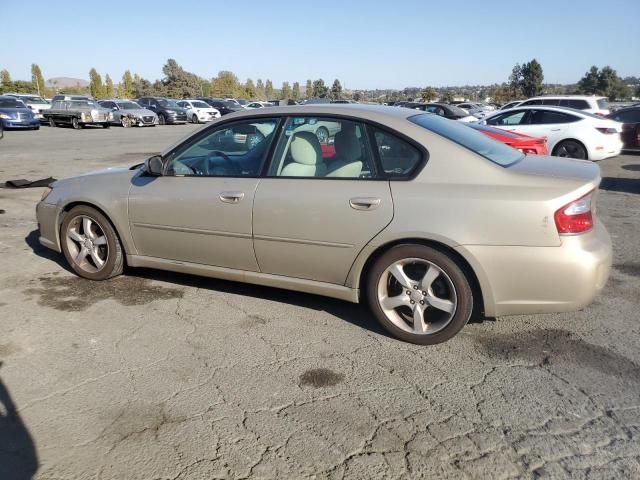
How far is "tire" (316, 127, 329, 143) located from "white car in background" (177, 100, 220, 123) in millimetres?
30427

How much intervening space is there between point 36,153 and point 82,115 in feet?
41.0

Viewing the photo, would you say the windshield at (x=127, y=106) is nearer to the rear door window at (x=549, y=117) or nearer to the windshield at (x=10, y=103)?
the windshield at (x=10, y=103)

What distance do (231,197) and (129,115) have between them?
2806 centimetres

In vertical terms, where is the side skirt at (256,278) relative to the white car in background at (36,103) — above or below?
below

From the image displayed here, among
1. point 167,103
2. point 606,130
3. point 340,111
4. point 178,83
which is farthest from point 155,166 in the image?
point 178,83

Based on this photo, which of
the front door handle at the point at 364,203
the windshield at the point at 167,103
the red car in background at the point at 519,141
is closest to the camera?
the front door handle at the point at 364,203

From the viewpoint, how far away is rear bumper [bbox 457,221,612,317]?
3.22 metres

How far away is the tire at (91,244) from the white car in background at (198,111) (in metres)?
29.3

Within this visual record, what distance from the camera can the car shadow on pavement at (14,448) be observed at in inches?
94.1

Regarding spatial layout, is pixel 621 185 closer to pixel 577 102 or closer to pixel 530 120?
pixel 530 120

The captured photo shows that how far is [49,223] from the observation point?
4984 millimetres

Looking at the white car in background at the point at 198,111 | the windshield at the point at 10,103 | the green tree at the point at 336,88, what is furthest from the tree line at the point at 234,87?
the windshield at the point at 10,103

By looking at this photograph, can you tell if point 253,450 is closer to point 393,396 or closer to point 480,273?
point 393,396

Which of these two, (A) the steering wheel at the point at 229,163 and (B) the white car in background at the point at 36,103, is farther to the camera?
(B) the white car in background at the point at 36,103
